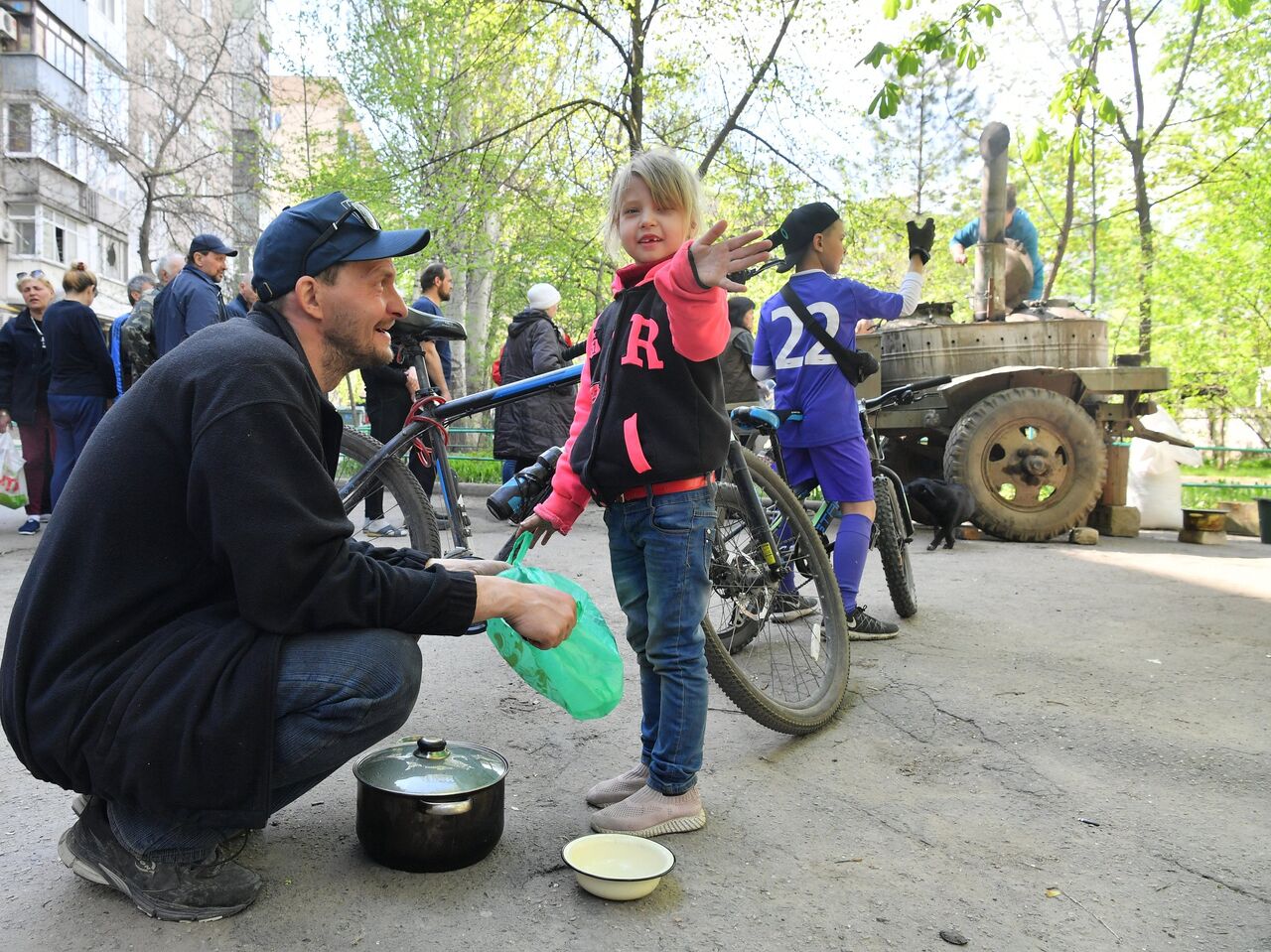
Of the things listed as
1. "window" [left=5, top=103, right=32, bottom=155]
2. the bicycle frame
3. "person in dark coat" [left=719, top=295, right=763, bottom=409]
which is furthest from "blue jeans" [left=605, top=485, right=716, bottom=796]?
"window" [left=5, top=103, right=32, bottom=155]

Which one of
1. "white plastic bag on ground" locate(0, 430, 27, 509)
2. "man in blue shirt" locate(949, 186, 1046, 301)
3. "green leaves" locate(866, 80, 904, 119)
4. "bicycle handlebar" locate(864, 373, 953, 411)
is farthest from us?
"man in blue shirt" locate(949, 186, 1046, 301)

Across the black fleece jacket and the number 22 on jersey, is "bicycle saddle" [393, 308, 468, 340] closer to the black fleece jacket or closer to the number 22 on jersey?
the number 22 on jersey

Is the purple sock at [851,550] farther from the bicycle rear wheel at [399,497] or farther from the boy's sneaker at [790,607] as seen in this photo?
the bicycle rear wheel at [399,497]

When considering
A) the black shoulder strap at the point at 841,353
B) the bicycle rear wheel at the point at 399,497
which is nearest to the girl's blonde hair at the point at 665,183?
the black shoulder strap at the point at 841,353

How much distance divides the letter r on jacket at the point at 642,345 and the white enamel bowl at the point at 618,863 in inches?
46.4

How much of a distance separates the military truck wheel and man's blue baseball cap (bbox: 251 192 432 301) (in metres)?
6.31

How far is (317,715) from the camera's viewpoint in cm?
190

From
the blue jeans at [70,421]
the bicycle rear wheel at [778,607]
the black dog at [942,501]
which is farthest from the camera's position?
the blue jeans at [70,421]

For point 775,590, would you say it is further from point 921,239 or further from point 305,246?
point 305,246

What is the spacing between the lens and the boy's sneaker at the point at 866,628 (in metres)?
4.51

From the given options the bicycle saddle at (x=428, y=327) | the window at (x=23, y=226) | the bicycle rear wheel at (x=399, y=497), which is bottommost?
the bicycle rear wheel at (x=399, y=497)

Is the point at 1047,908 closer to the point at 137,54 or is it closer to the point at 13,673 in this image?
the point at 13,673

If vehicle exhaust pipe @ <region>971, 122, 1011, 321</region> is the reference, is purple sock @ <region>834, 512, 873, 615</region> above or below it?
below

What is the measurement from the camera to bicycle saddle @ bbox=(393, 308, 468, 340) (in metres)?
3.94
